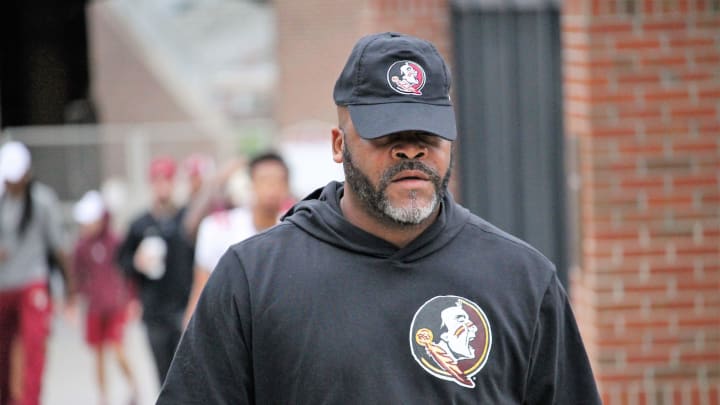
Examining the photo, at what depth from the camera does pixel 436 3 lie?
342 inches

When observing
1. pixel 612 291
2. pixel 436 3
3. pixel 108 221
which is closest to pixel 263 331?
pixel 612 291

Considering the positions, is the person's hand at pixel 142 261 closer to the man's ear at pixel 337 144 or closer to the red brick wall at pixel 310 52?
the man's ear at pixel 337 144

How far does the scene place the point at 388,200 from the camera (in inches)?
123

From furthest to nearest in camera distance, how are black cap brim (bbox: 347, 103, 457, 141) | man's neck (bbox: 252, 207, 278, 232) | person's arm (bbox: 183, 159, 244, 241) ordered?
person's arm (bbox: 183, 159, 244, 241) < man's neck (bbox: 252, 207, 278, 232) < black cap brim (bbox: 347, 103, 457, 141)

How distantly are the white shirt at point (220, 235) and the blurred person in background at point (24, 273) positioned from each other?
9.48 feet

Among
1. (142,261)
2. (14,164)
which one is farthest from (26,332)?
(14,164)

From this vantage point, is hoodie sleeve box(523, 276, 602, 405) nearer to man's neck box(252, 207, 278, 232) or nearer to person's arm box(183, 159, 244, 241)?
man's neck box(252, 207, 278, 232)

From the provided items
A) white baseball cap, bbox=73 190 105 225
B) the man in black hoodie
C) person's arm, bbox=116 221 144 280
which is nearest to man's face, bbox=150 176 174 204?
person's arm, bbox=116 221 144 280

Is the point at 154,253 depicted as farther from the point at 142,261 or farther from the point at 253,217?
the point at 253,217

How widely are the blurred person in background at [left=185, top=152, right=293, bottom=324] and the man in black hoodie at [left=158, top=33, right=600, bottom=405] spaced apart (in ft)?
12.4

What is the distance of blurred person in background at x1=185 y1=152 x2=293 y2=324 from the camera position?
7000 mm

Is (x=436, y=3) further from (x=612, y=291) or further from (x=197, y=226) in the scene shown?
(x=612, y=291)

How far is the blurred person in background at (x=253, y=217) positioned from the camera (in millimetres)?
7000

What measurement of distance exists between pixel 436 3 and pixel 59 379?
6.78 m
